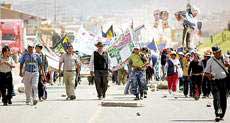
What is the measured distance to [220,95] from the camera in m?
20.4

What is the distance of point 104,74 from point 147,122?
928cm

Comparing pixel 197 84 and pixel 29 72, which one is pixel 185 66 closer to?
pixel 197 84

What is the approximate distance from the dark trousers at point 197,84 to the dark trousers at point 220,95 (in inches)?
333

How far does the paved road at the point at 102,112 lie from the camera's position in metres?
19.8

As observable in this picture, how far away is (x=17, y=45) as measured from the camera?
9806 cm

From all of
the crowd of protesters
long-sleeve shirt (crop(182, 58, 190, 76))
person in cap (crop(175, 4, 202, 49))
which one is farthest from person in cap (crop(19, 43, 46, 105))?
person in cap (crop(175, 4, 202, 49))

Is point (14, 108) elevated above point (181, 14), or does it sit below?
below

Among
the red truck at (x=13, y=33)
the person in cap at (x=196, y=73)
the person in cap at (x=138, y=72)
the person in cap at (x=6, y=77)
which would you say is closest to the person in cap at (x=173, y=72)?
the person in cap at (x=196, y=73)

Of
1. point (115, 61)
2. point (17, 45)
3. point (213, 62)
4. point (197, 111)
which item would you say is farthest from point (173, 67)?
point (17, 45)

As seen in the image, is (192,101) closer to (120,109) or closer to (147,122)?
(120,109)

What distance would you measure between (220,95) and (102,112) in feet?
10.3

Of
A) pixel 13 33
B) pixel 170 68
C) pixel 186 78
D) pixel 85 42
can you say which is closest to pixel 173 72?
pixel 170 68

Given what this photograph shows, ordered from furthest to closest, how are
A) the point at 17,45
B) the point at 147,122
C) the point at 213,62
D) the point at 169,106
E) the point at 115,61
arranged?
the point at 17,45 < the point at 115,61 < the point at 169,106 < the point at 213,62 < the point at 147,122

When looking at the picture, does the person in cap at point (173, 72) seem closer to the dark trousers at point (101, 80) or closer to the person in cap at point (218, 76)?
the dark trousers at point (101, 80)
